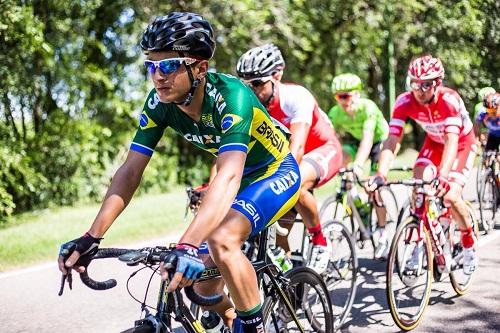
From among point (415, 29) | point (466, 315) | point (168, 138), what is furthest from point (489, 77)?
point (466, 315)

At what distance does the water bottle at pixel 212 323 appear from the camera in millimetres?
3365

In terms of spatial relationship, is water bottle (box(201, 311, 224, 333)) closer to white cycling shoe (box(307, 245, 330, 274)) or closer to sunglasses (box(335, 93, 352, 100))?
white cycling shoe (box(307, 245, 330, 274))

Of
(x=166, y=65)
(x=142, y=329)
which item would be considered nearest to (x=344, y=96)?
(x=166, y=65)

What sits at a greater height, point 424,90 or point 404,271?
point 424,90

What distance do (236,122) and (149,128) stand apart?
0.60m

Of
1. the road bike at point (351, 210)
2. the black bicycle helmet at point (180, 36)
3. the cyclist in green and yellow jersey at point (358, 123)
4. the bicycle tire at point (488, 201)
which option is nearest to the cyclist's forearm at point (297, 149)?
the road bike at point (351, 210)

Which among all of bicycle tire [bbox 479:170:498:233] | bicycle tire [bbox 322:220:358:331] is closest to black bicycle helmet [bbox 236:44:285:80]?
bicycle tire [bbox 322:220:358:331]

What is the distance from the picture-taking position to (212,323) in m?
3.37

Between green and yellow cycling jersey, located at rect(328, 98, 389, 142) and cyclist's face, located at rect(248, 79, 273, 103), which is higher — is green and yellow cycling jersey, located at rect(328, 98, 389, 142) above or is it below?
below

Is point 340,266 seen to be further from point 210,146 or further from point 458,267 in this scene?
point 210,146

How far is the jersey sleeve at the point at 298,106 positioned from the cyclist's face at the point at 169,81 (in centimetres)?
232

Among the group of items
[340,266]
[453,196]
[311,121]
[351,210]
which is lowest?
[340,266]

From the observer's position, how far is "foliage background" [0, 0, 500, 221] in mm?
12125

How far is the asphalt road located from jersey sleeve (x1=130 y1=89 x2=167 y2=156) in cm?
205
